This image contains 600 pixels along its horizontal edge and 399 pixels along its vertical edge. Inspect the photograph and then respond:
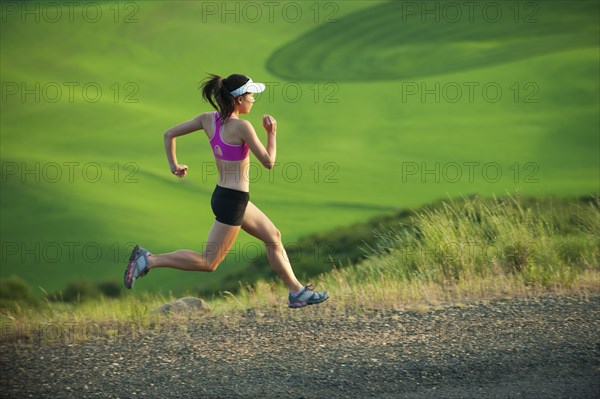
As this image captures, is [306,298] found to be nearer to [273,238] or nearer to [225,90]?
[273,238]

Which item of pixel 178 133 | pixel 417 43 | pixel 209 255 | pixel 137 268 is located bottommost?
pixel 137 268

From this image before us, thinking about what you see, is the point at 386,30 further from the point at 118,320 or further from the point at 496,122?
the point at 118,320

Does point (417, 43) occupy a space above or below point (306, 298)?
above

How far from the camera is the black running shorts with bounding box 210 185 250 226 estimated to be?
6.10 metres

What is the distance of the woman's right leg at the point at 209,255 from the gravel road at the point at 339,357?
555 millimetres

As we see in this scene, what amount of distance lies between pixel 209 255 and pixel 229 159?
77 cm

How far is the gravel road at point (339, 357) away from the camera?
521 centimetres

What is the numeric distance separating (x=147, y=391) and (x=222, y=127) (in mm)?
1988

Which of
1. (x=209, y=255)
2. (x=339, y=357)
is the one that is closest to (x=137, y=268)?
(x=209, y=255)

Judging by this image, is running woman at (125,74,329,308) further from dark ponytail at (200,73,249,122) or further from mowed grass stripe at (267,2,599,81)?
mowed grass stripe at (267,2,599,81)

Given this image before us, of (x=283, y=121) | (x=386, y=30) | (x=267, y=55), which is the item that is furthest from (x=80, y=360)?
(x=386, y=30)

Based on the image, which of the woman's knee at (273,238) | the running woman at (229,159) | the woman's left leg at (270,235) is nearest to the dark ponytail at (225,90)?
the running woman at (229,159)

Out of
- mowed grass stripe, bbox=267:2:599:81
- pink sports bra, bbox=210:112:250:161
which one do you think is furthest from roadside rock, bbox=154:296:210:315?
mowed grass stripe, bbox=267:2:599:81

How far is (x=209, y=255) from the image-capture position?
626 centimetres
